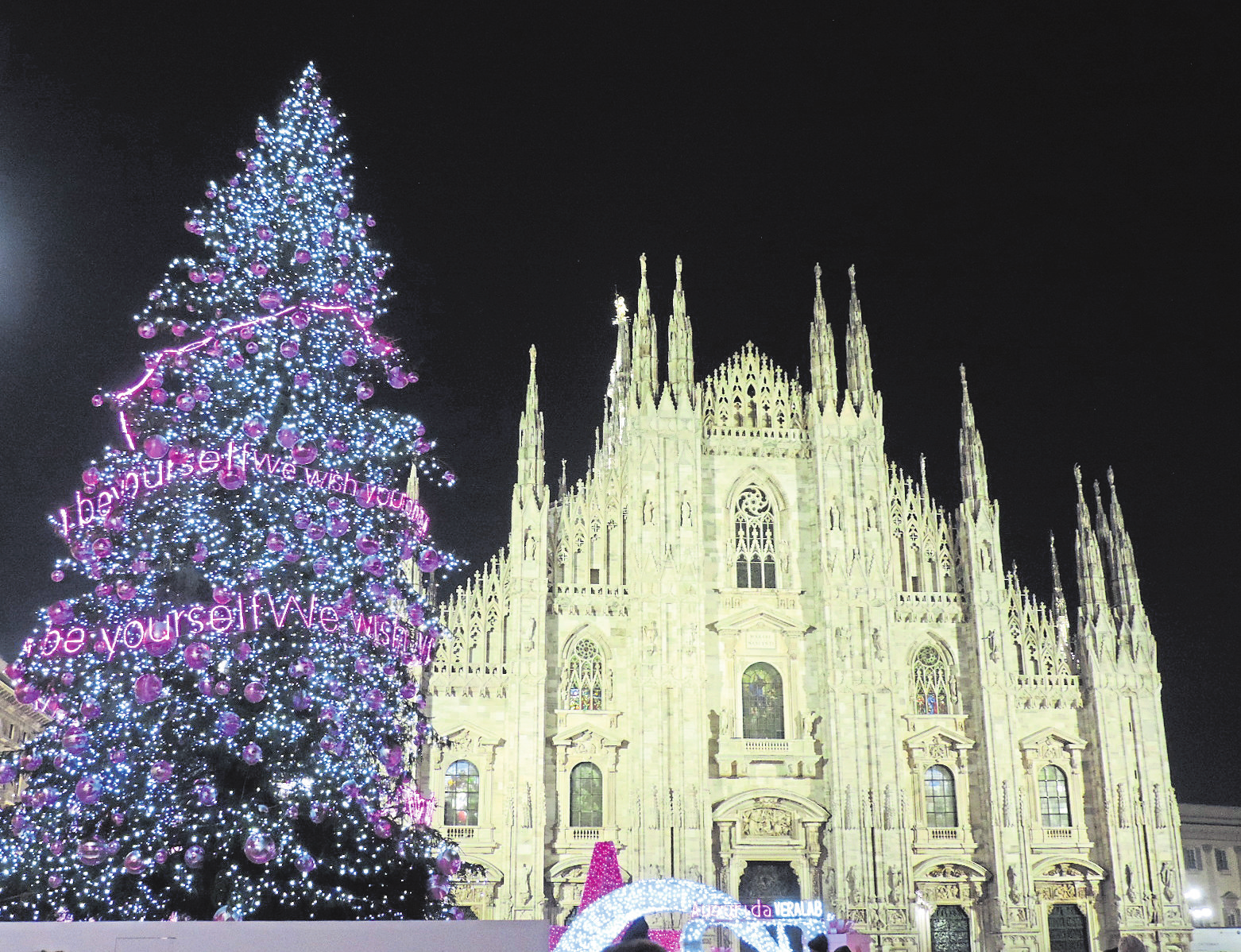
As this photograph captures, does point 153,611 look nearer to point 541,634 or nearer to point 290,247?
point 290,247

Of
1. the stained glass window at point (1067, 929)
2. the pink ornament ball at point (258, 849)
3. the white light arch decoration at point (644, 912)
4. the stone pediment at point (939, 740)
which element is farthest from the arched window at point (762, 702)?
the pink ornament ball at point (258, 849)

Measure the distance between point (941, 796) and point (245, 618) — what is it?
27194 mm

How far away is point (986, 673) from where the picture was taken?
123 feet

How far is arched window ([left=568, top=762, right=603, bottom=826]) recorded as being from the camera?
35719mm

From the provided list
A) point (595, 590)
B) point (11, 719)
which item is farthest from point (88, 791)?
point (11, 719)

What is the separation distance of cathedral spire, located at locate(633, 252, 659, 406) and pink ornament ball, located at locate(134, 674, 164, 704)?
24896 millimetres

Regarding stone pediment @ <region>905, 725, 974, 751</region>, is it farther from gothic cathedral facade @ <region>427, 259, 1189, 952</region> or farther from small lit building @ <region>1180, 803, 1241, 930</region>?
small lit building @ <region>1180, 803, 1241, 930</region>

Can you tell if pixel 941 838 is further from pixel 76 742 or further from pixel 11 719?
pixel 11 719

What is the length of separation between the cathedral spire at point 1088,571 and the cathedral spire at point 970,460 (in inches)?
129

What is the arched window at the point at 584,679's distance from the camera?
36.5 metres

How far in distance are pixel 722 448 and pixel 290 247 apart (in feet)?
76.2

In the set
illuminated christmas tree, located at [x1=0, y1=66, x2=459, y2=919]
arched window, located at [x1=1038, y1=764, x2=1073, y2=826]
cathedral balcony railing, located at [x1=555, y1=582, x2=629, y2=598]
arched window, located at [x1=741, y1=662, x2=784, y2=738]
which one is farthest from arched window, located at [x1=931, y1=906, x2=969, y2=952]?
illuminated christmas tree, located at [x1=0, y1=66, x2=459, y2=919]

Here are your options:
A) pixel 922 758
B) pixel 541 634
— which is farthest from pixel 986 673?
pixel 541 634

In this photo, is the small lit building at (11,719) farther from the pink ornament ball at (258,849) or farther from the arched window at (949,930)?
the pink ornament ball at (258,849)
